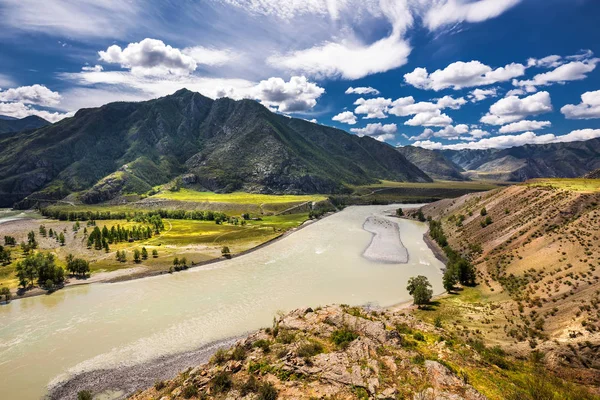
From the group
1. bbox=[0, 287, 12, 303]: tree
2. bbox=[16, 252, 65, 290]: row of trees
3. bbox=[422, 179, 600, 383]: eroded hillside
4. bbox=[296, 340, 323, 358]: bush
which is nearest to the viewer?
bbox=[296, 340, 323, 358]: bush

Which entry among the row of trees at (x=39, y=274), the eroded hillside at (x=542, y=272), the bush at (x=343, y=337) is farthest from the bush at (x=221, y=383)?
the row of trees at (x=39, y=274)

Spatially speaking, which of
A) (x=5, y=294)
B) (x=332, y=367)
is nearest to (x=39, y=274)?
(x=5, y=294)

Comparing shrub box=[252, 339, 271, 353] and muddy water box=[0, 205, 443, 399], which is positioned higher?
shrub box=[252, 339, 271, 353]

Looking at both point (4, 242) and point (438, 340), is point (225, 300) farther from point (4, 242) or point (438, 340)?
point (4, 242)

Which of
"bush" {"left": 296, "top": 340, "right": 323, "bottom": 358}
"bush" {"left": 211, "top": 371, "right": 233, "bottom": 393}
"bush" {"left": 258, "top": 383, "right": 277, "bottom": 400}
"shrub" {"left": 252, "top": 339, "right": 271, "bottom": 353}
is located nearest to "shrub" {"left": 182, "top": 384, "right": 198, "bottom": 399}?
"bush" {"left": 211, "top": 371, "right": 233, "bottom": 393}

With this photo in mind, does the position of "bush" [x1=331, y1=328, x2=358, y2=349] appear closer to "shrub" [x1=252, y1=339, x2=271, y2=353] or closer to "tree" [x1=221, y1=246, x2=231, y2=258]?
"shrub" [x1=252, y1=339, x2=271, y2=353]

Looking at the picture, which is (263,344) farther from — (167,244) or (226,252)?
(167,244)
